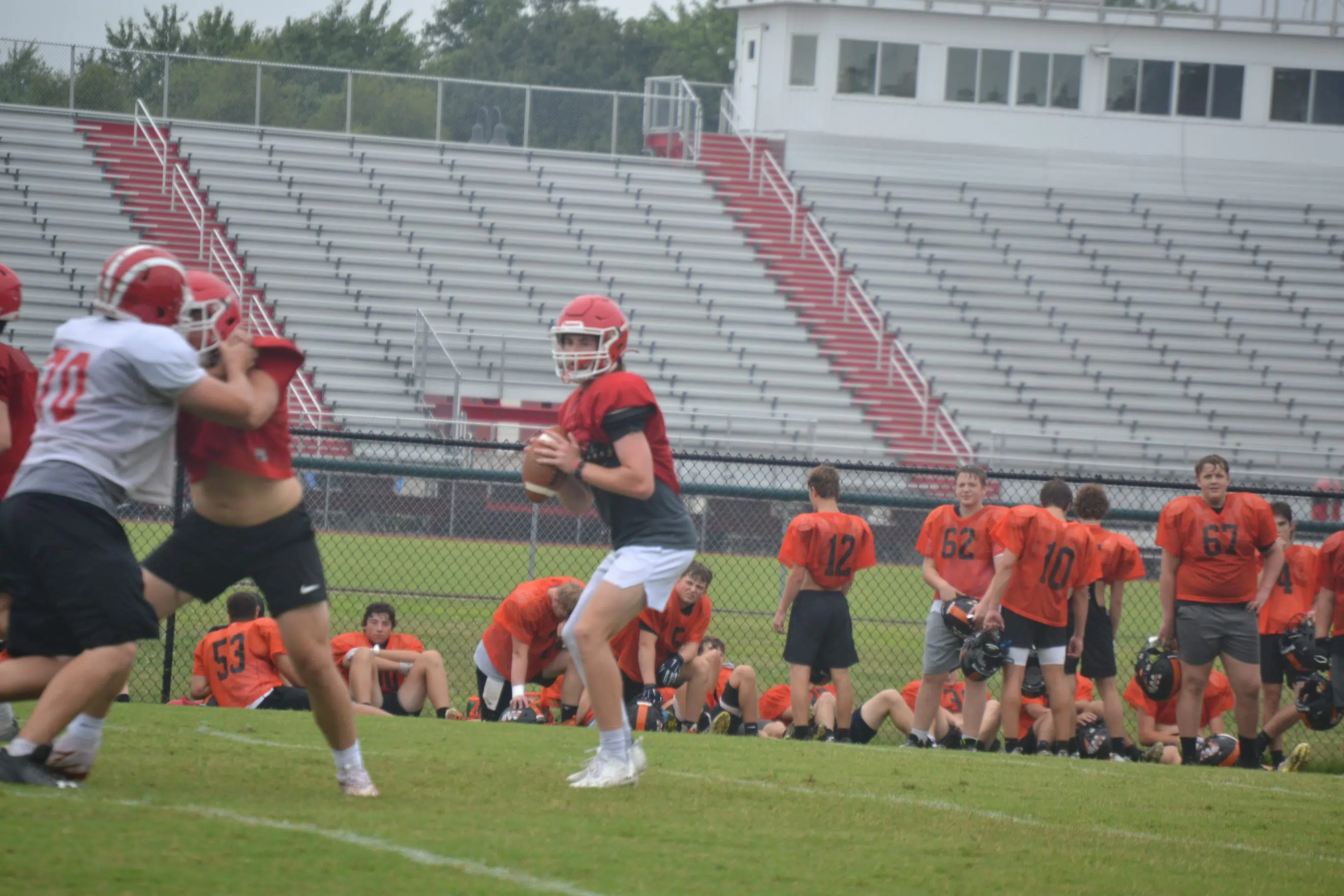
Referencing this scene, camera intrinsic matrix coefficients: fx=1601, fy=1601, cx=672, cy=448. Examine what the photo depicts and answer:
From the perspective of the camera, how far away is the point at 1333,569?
31.6 ft

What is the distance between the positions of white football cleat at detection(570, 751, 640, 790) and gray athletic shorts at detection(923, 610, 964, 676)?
13.1ft

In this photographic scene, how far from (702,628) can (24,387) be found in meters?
4.62

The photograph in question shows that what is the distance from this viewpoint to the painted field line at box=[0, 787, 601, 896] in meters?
4.38

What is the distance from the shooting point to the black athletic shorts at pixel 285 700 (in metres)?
9.08

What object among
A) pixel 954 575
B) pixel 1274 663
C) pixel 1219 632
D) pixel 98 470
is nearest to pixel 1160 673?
pixel 1219 632

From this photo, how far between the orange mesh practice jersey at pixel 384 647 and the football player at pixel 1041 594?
3.52 metres

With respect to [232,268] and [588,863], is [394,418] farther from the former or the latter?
[588,863]

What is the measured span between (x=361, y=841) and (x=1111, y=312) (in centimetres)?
2784

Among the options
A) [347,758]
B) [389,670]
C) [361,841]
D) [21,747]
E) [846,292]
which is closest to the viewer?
[361,841]

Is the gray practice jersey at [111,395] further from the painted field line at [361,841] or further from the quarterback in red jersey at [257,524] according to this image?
the painted field line at [361,841]

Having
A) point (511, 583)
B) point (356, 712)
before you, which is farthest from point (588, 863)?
point (511, 583)

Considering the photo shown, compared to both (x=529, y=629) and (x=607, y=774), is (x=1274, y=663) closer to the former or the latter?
(x=529, y=629)

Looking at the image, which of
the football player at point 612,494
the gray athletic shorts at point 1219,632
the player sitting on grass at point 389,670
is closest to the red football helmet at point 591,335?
the football player at point 612,494

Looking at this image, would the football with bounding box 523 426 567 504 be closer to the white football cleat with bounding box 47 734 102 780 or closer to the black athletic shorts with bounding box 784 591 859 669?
the white football cleat with bounding box 47 734 102 780
